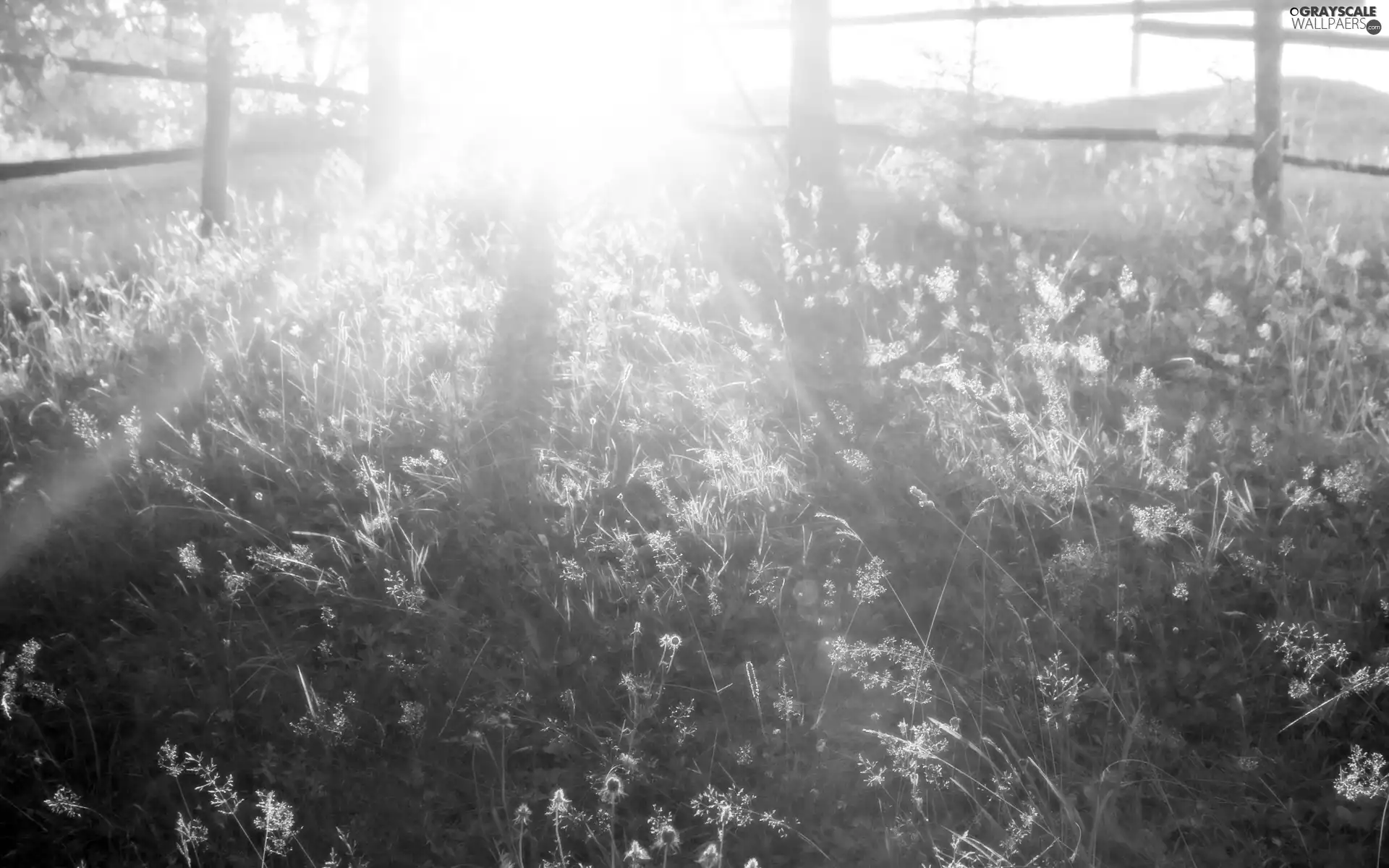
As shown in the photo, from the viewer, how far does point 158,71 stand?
31.0 feet

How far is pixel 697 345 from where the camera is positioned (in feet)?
15.3

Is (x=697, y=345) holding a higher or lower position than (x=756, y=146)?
lower

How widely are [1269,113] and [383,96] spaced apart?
8297 millimetres

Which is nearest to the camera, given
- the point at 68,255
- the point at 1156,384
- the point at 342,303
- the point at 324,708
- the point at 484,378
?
the point at 324,708

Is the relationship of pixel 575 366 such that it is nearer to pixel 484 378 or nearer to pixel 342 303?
pixel 484 378

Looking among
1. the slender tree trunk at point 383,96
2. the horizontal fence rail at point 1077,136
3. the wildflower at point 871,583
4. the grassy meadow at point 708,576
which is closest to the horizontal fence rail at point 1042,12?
the horizontal fence rail at point 1077,136

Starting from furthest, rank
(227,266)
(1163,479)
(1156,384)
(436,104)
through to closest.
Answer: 1. (436,104)
2. (227,266)
3. (1156,384)
4. (1163,479)

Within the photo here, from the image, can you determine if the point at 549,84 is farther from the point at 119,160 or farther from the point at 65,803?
the point at 65,803

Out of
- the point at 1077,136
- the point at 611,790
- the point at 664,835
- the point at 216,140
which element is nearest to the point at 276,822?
the point at 611,790

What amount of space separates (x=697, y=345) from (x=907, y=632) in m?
2.03

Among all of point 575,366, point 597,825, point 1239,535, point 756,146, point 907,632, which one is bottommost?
A: point 597,825

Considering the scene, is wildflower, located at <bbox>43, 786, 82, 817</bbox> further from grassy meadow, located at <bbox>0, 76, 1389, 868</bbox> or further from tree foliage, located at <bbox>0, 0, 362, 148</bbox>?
tree foliage, located at <bbox>0, 0, 362, 148</bbox>

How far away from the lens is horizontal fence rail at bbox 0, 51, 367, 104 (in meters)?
7.89

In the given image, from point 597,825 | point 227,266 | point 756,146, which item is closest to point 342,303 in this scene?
point 227,266
